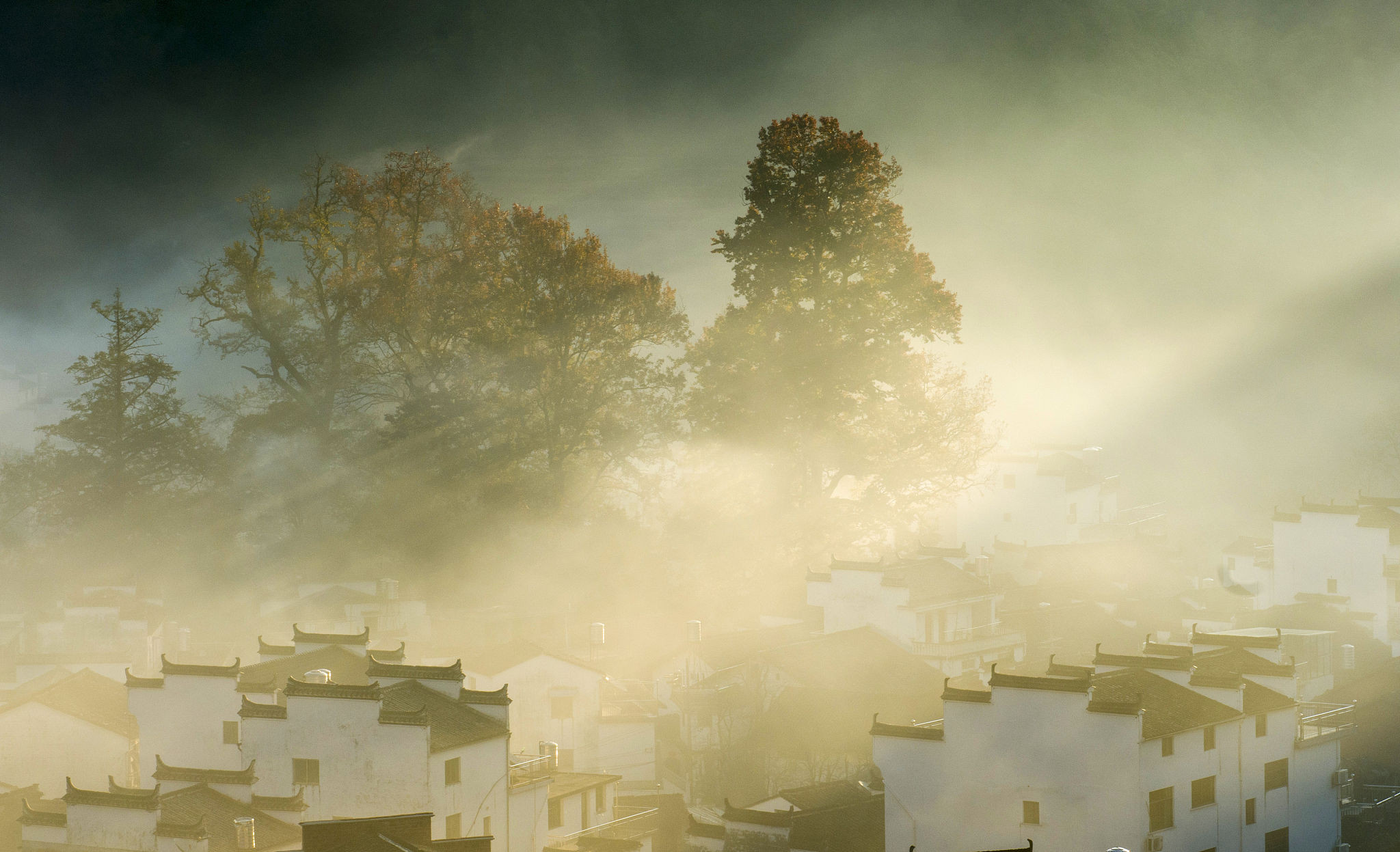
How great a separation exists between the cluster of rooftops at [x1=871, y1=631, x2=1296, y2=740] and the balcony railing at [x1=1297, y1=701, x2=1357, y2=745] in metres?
1.18

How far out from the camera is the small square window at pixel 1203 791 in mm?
19969

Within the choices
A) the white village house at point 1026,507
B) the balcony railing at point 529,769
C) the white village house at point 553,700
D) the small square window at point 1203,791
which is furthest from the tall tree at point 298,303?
the white village house at point 1026,507

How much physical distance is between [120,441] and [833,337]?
21347mm

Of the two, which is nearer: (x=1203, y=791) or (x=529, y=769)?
(x=1203, y=791)

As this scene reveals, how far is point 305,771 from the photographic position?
1878cm

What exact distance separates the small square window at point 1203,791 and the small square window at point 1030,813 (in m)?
3.05

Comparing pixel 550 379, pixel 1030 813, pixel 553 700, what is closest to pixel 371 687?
pixel 553 700

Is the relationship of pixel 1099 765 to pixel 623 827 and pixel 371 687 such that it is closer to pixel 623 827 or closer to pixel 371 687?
pixel 623 827

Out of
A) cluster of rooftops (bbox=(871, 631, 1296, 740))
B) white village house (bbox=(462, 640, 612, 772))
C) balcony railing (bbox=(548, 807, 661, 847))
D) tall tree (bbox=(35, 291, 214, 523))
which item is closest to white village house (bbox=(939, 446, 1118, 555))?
white village house (bbox=(462, 640, 612, 772))

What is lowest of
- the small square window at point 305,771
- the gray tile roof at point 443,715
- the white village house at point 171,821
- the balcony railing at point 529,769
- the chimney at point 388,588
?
the balcony railing at point 529,769

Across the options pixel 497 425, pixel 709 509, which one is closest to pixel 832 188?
pixel 709 509

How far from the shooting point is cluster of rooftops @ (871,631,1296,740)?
19.3 meters

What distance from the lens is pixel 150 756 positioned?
70.8ft

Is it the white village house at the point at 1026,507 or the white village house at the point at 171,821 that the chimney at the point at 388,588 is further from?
the white village house at the point at 1026,507
